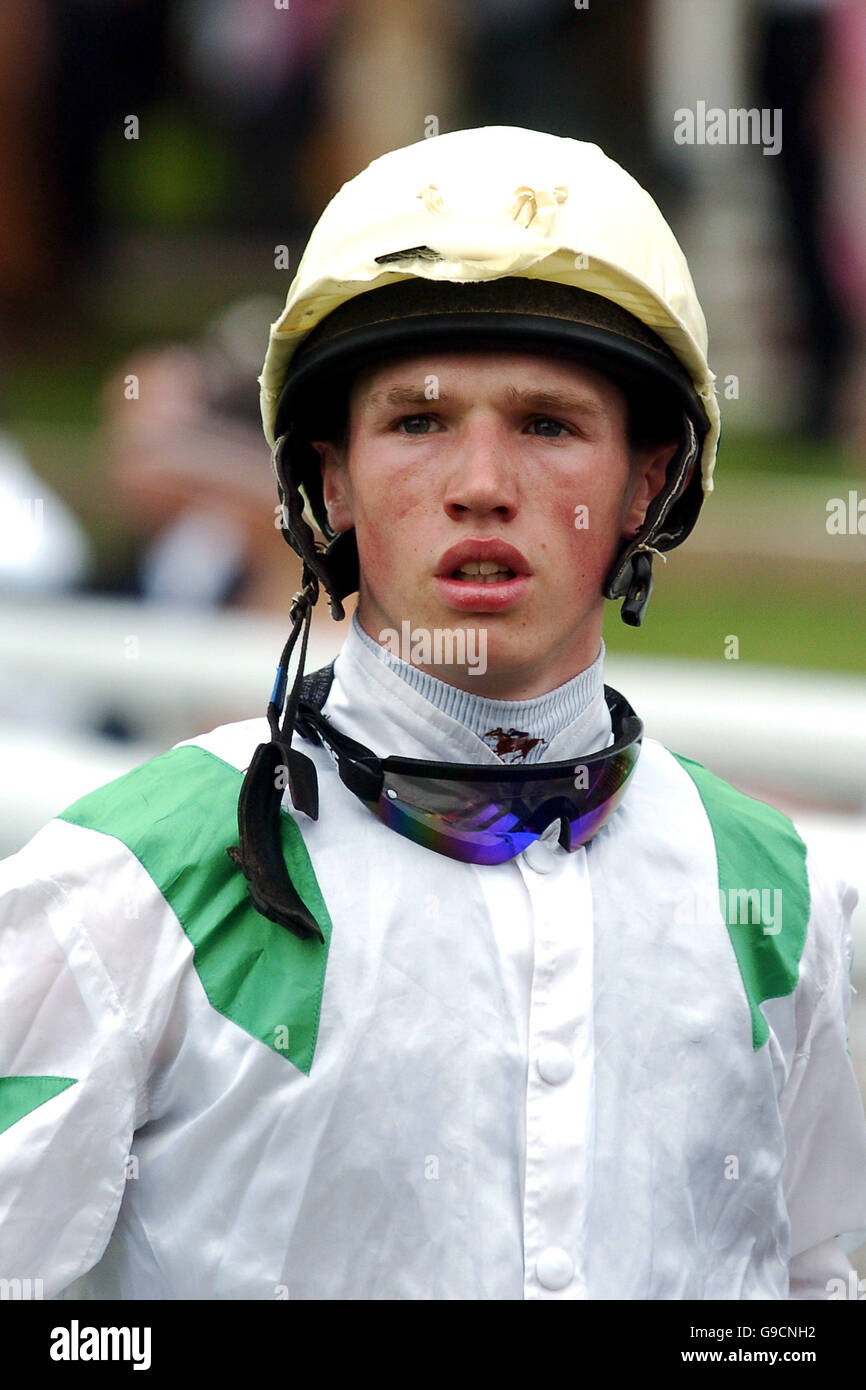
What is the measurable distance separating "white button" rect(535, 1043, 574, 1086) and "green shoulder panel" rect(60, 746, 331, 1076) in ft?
0.85

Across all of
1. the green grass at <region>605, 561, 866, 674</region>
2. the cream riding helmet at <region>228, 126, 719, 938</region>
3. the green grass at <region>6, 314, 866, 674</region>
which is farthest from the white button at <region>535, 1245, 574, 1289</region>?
the green grass at <region>605, 561, 866, 674</region>

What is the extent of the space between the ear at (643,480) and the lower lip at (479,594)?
281 mm

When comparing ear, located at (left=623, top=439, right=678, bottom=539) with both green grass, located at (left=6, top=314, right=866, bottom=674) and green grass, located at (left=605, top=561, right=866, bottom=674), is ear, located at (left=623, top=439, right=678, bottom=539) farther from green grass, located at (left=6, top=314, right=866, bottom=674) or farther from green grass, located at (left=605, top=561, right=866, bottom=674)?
green grass, located at (left=605, top=561, right=866, bottom=674)

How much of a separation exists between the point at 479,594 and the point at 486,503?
105mm

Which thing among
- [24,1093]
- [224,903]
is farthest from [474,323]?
[24,1093]

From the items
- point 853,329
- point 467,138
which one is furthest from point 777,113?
point 467,138

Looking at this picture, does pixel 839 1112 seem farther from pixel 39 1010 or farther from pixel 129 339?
pixel 129 339

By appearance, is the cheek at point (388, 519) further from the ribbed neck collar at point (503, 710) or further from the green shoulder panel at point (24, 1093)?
the green shoulder panel at point (24, 1093)

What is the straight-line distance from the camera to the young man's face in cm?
220

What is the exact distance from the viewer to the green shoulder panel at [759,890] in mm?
2350

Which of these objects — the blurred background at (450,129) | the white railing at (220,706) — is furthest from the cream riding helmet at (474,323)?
the blurred background at (450,129)

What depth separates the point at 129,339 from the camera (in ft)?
39.9

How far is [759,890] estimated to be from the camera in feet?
7.91

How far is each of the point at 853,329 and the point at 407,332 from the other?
9531 millimetres
